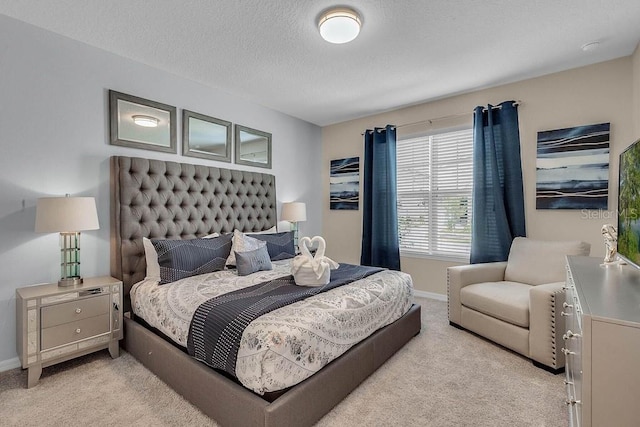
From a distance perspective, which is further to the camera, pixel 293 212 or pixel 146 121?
pixel 293 212

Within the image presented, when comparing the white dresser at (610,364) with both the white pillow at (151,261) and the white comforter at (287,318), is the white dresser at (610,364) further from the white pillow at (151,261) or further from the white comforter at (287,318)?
the white pillow at (151,261)

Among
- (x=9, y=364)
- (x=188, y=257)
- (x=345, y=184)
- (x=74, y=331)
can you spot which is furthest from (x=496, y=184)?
(x=9, y=364)

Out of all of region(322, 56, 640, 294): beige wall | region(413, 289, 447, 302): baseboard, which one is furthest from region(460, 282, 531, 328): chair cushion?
region(413, 289, 447, 302): baseboard

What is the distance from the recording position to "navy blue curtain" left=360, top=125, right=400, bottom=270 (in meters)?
4.07

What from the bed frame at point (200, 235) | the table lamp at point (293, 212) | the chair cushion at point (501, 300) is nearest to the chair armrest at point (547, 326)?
the chair cushion at point (501, 300)

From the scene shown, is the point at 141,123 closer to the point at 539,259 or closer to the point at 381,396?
the point at 381,396

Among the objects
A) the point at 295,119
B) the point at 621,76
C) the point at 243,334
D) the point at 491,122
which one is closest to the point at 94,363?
the point at 243,334

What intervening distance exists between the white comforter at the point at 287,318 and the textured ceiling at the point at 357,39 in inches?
77.0

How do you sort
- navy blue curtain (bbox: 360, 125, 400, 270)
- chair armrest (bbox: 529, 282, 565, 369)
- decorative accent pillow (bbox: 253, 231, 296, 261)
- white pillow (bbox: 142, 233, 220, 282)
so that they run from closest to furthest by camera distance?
chair armrest (bbox: 529, 282, 565, 369)
white pillow (bbox: 142, 233, 220, 282)
decorative accent pillow (bbox: 253, 231, 296, 261)
navy blue curtain (bbox: 360, 125, 400, 270)

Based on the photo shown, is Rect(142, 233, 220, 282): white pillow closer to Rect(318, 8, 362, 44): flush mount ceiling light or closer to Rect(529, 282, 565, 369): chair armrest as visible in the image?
Rect(318, 8, 362, 44): flush mount ceiling light

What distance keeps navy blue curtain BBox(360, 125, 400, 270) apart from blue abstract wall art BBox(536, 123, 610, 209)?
5.34 ft

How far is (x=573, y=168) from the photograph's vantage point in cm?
287

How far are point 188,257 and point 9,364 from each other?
1.42 meters

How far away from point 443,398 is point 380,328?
580 millimetres
